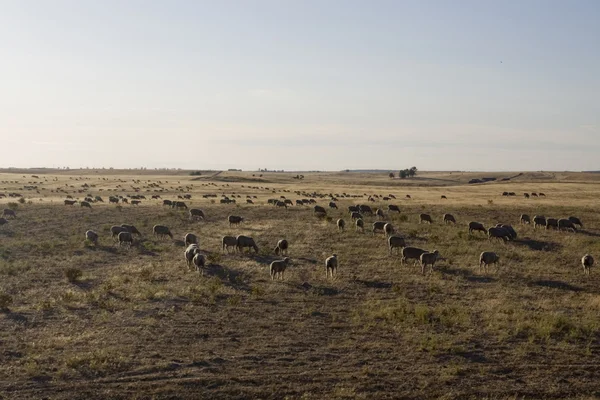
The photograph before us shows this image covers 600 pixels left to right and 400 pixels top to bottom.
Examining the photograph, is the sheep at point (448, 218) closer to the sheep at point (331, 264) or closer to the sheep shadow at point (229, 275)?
the sheep at point (331, 264)

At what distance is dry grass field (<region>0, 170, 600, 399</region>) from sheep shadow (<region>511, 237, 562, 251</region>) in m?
0.28

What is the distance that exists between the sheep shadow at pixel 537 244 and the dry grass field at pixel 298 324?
0.28 m

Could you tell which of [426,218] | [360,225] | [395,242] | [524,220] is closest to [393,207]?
[426,218]

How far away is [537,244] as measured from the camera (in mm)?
33969

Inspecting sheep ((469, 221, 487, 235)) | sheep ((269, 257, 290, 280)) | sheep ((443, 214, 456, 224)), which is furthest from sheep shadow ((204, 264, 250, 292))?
sheep ((443, 214, 456, 224))

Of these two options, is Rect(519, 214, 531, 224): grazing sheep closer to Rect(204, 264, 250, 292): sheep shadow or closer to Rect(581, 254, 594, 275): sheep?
Rect(581, 254, 594, 275): sheep

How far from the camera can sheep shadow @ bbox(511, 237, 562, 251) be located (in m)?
32.6

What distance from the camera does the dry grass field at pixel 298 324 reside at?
1300 centimetres

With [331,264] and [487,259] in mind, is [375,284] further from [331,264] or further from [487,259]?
[487,259]

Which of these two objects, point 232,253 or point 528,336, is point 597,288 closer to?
point 528,336

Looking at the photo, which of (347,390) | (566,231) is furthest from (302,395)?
(566,231)

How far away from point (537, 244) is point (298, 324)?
22.1 m

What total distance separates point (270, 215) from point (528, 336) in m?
35.7

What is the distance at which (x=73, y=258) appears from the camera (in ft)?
94.8
